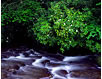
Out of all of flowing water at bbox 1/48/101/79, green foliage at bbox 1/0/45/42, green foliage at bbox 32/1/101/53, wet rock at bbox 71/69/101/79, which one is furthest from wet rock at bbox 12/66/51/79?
green foliage at bbox 1/0/45/42

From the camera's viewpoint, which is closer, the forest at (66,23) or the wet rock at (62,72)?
the wet rock at (62,72)

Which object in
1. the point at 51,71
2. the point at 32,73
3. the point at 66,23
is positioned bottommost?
the point at 51,71

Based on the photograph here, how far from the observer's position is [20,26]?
Result: 39.3ft

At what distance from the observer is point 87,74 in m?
6.21

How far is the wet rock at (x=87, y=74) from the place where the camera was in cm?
601

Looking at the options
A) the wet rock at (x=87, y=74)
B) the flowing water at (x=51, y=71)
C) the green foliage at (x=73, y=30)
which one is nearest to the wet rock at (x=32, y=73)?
the flowing water at (x=51, y=71)

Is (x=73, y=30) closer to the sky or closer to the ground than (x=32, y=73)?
closer to the sky

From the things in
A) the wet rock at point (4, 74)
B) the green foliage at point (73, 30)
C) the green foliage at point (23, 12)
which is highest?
the green foliage at point (23, 12)

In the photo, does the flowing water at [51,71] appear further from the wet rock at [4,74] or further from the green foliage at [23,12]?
the green foliage at [23,12]

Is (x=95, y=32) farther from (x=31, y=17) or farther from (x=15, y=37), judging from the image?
(x=15, y=37)

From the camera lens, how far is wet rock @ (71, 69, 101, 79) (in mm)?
6006

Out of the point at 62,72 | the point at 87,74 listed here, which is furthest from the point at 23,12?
the point at 87,74

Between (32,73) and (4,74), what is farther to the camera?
(32,73)

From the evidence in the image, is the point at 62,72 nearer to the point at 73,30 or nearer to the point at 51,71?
the point at 51,71
